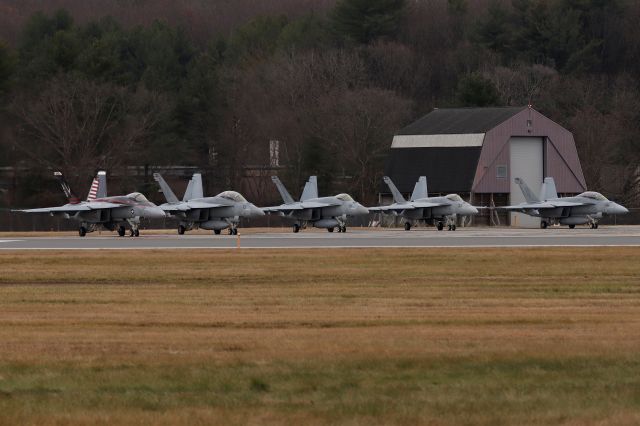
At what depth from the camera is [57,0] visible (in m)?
162

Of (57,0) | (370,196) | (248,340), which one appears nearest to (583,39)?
(370,196)

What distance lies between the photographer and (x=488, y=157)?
7975cm

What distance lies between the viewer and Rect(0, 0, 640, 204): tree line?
9144 centimetres

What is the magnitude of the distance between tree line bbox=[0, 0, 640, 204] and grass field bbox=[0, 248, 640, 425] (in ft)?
208

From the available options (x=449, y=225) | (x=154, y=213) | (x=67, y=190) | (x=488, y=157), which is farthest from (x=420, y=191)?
(x=154, y=213)

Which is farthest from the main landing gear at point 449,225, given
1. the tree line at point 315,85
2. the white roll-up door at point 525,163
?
the tree line at point 315,85

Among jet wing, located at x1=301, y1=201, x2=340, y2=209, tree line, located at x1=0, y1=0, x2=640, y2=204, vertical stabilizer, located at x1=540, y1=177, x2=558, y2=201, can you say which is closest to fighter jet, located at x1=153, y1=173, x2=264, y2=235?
jet wing, located at x1=301, y1=201, x2=340, y2=209

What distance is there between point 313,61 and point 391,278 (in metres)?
82.7

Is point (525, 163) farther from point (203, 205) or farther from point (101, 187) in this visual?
point (101, 187)

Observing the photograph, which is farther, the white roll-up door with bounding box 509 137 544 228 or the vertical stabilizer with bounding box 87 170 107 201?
the white roll-up door with bounding box 509 137 544 228

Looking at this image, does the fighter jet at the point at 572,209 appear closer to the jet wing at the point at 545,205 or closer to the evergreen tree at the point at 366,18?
the jet wing at the point at 545,205

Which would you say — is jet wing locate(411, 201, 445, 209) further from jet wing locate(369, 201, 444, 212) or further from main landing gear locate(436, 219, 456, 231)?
main landing gear locate(436, 219, 456, 231)

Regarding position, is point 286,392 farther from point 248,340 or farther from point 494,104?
point 494,104

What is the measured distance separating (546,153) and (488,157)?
4616 millimetres
